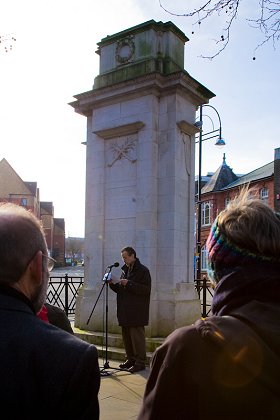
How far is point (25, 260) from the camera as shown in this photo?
158 centimetres

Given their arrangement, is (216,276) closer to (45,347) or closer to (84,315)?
(45,347)

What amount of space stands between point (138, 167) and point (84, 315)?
123 inches

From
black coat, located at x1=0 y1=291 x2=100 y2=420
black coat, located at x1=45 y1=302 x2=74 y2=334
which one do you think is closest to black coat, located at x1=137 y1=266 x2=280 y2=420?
black coat, located at x1=0 y1=291 x2=100 y2=420

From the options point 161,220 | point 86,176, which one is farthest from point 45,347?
point 86,176

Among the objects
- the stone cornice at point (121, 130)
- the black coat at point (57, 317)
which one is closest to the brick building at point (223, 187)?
the stone cornice at point (121, 130)

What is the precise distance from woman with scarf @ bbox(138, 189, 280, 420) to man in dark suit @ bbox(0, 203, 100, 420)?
0.26 m

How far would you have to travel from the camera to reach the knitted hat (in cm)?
158

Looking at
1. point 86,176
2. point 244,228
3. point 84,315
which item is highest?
point 86,176

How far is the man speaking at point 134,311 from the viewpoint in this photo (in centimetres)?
677

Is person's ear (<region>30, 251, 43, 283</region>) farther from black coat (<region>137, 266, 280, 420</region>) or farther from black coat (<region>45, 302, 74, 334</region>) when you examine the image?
black coat (<region>45, 302, 74, 334</region>)

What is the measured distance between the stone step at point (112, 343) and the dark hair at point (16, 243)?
6.02 metres

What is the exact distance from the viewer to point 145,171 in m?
8.47

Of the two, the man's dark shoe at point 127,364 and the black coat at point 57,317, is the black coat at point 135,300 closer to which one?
the man's dark shoe at point 127,364

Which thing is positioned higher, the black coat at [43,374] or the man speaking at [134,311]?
the black coat at [43,374]
